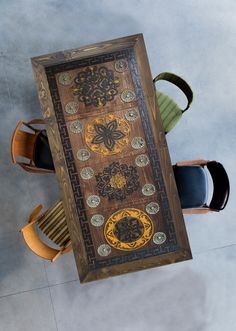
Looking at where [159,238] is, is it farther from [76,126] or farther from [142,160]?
[76,126]

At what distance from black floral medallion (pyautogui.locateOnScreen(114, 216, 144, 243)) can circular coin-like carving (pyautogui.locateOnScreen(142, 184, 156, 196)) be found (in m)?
0.23

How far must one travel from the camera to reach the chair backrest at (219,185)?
146 inches

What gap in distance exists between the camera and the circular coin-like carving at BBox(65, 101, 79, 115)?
137 inches

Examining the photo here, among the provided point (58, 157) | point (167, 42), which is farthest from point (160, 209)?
point (167, 42)

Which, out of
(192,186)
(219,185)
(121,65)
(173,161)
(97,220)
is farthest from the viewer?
(173,161)

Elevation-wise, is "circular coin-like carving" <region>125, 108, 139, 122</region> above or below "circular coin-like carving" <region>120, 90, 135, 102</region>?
below

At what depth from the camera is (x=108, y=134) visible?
11.5 ft

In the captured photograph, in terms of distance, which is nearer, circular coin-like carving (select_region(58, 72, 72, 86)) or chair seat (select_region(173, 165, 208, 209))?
circular coin-like carving (select_region(58, 72, 72, 86))

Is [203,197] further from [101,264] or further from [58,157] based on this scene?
[58,157]

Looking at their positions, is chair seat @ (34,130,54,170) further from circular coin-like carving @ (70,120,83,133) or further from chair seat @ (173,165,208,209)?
chair seat @ (173,165,208,209)

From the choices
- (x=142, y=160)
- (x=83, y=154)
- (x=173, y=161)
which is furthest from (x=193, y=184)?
(x=83, y=154)

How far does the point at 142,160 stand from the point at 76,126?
0.61m

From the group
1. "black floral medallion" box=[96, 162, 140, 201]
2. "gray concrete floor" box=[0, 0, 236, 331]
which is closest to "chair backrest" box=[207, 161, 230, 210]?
"gray concrete floor" box=[0, 0, 236, 331]

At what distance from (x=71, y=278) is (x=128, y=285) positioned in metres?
0.57
